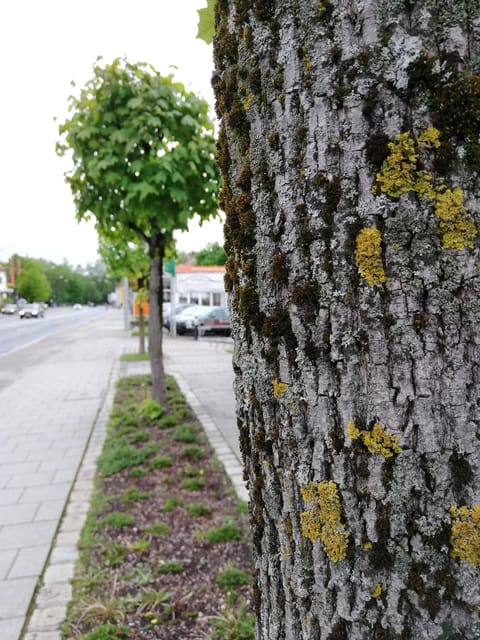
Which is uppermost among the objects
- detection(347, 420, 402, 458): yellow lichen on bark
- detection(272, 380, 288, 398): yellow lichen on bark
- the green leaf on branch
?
the green leaf on branch

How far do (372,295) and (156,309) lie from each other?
6257 mm

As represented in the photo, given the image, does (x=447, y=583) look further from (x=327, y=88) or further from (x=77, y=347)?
(x=77, y=347)

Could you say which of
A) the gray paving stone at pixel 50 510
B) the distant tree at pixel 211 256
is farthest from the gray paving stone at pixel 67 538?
the distant tree at pixel 211 256

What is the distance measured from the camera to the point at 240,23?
43.2 inches

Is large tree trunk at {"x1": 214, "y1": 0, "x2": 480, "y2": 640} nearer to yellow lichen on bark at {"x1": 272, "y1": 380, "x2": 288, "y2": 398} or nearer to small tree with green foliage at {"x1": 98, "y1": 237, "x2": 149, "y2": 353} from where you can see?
yellow lichen on bark at {"x1": 272, "y1": 380, "x2": 288, "y2": 398}

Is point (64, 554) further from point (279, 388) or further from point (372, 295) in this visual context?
point (372, 295)

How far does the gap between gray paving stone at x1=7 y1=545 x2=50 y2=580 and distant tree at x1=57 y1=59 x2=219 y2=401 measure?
12.1 ft

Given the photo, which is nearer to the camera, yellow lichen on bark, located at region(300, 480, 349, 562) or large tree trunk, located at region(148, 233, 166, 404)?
yellow lichen on bark, located at region(300, 480, 349, 562)

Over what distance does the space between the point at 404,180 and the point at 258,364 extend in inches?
19.7

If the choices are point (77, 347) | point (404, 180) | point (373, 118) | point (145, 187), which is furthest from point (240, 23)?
point (77, 347)

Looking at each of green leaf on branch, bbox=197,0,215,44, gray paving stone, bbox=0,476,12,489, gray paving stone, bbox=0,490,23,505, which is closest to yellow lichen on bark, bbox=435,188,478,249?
green leaf on branch, bbox=197,0,215,44

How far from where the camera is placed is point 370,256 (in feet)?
2.95

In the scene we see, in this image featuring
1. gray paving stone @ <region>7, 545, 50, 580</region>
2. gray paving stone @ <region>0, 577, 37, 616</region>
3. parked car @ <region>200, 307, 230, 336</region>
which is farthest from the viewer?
parked car @ <region>200, 307, 230, 336</region>

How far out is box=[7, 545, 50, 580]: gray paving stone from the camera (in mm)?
3281
